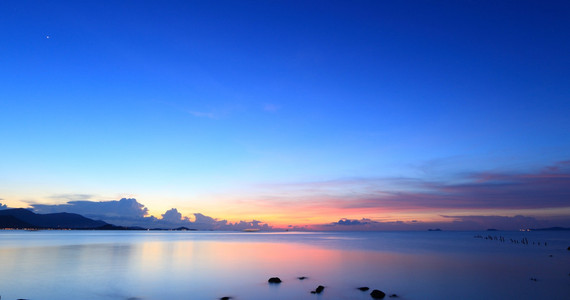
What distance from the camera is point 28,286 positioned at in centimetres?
2689

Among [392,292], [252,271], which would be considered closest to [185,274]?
[252,271]

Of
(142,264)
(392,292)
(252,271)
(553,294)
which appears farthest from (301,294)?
(142,264)

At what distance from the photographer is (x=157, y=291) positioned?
85.8 ft

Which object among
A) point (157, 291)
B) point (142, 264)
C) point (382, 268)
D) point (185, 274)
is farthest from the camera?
point (142, 264)

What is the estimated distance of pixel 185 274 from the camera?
34625 millimetres

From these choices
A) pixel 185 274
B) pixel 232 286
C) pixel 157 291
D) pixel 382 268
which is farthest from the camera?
pixel 382 268

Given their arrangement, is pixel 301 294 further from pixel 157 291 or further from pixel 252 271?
pixel 252 271

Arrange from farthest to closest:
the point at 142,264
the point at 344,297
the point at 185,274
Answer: the point at 142,264
the point at 185,274
the point at 344,297

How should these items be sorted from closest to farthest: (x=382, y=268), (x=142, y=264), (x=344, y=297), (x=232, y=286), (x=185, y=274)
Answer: (x=344, y=297), (x=232, y=286), (x=185, y=274), (x=382, y=268), (x=142, y=264)

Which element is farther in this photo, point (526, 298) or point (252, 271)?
point (252, 271)

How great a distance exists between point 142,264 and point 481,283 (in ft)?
121

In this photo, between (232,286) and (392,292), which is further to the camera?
(232,286)

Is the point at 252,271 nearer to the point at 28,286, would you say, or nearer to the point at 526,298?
the point at 28,286

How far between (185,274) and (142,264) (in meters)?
10.5
